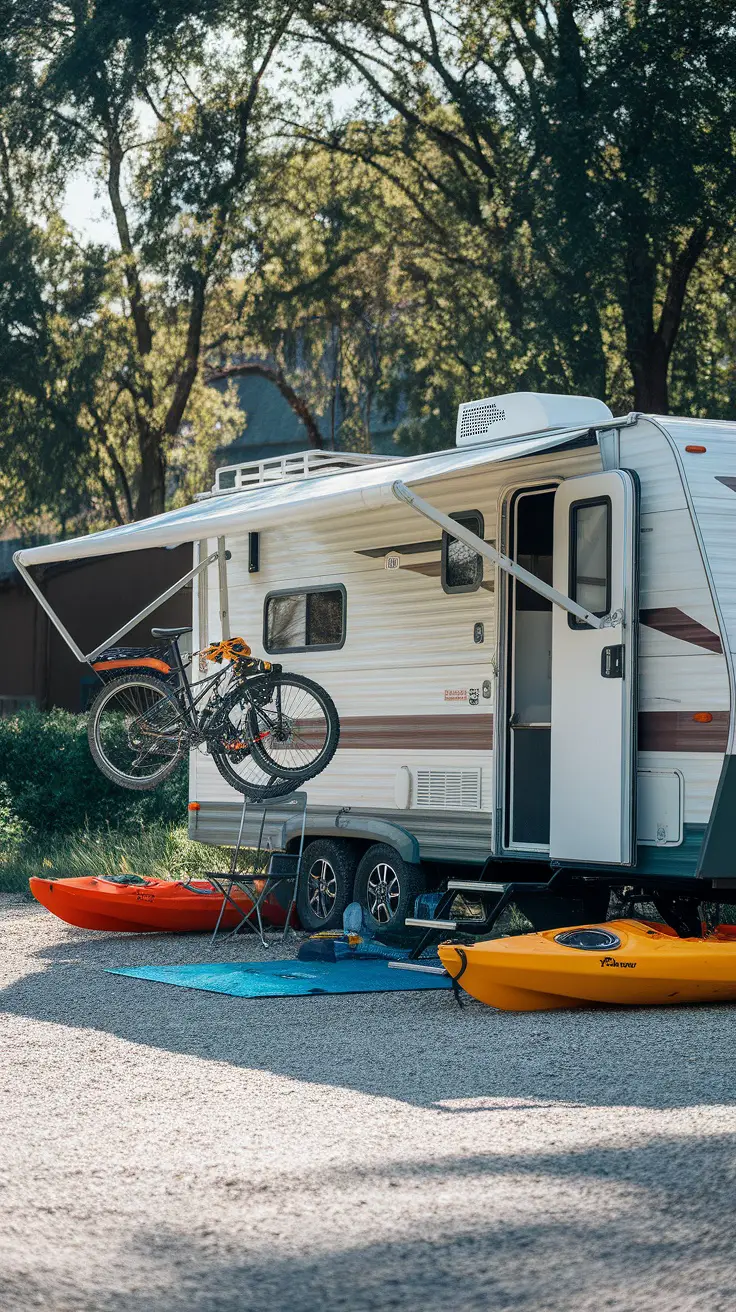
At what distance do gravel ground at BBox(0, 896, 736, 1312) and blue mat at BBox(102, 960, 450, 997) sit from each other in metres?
0.37

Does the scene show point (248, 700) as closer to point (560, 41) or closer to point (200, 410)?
point (560, 41)

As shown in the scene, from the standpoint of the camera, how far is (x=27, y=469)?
23.1m

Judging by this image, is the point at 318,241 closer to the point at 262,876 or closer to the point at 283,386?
the point at 283,386

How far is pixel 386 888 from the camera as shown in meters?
11.1


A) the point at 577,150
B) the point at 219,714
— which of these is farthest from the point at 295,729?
the point at 577,150

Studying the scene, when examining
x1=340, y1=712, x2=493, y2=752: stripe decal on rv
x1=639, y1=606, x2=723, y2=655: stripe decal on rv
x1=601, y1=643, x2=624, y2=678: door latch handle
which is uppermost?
x1=639, y1=606, x2=723, y2=655: stripe decal on rv

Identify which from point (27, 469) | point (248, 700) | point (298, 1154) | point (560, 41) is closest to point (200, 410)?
point (27, 469)

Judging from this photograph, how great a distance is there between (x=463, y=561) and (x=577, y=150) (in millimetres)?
7881

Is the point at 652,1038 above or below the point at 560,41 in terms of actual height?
below

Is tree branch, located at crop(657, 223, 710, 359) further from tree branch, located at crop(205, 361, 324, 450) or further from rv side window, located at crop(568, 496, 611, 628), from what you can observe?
rv side window, located at crop(568, 496, 611, 628)

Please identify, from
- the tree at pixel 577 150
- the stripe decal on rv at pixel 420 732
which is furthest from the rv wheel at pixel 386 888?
the tree at pixel 577 150

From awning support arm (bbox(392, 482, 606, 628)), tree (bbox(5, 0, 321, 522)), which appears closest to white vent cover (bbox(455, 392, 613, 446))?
awning support arm (bbox(392, 482, 606, 628))

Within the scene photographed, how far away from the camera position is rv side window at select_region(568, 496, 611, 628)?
9.38 meters

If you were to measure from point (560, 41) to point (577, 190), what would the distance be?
6.36 feet
